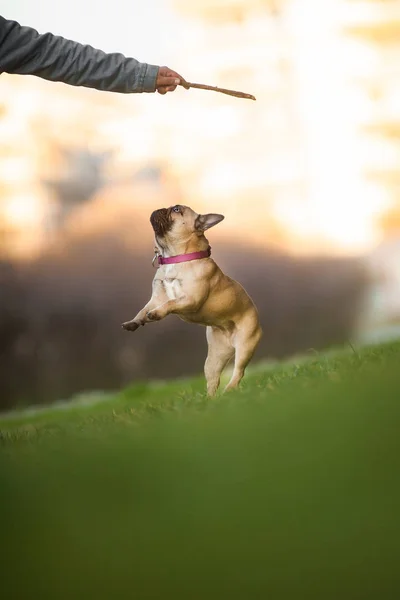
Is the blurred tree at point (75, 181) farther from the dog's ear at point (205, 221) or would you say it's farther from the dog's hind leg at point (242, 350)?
the dog's hind leg at point (242, 350)

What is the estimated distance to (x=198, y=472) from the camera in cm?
146

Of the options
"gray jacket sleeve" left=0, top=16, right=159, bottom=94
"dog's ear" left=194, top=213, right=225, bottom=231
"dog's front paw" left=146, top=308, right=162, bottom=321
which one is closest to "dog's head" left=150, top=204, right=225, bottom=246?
"dog's ear" left=194, top=213, right=225, bottom=231

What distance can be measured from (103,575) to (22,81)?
2.44 meters

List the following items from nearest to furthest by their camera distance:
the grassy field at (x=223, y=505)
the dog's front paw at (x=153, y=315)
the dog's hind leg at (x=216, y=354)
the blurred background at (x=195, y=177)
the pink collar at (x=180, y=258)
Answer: the grassy field at (x=223, y=505)
the dog's front paw at (x=153, y=315)
the pink collar at (x=180, y=258)
the dog's hind leg at (x=216, y=354)
the blurred background at (x=195, y=177)

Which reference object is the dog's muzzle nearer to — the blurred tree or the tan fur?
the tan fur

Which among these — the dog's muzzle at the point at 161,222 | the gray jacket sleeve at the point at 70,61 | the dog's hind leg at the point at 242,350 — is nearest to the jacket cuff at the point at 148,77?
the gray jacket sleeve at the point at 70,61

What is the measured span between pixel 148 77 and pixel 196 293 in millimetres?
602

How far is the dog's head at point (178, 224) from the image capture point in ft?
7.92

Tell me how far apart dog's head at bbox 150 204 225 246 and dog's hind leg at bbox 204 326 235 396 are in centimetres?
33

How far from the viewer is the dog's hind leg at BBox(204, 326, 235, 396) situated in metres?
2.59

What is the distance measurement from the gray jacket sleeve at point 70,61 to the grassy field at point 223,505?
38.3 inches

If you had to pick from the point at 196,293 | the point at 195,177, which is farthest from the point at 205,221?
the point at 195,177

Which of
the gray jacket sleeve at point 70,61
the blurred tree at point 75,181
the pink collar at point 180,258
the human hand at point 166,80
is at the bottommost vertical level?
the pink collar at point 180,258

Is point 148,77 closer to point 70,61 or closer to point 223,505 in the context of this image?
point 70,61
